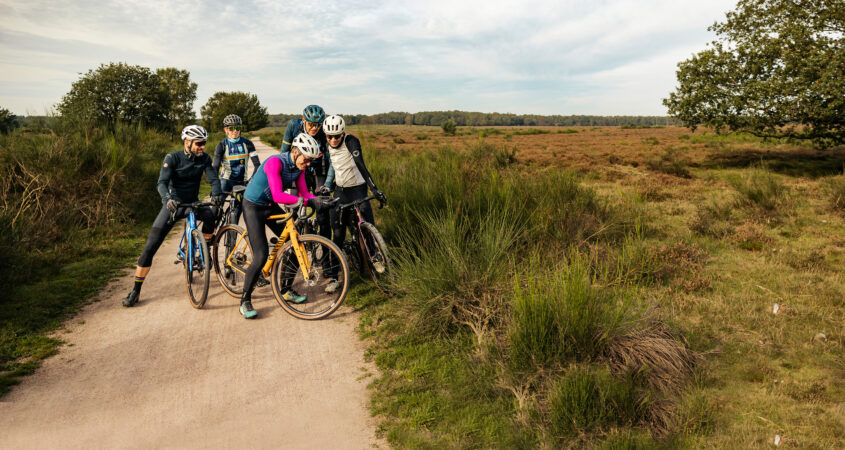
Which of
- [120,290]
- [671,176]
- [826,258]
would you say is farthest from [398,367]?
[671,176]

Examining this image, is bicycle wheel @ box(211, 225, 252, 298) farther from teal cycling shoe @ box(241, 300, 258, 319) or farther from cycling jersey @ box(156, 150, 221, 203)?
cycling jersey @ box(156, 150, 221, 203)

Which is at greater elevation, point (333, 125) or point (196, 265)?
point (333, 125)

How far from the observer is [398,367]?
4160mm

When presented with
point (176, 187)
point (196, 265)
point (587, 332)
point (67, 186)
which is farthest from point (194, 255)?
point (67, 186)

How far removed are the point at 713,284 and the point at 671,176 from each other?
11.4m

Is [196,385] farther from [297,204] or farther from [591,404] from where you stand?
[591,404]

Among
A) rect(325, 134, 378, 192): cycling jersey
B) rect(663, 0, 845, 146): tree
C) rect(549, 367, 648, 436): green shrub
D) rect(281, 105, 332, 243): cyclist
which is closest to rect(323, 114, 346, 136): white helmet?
rect(325, 134, 378, 192): cycling jersey

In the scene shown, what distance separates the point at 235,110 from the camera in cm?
8356

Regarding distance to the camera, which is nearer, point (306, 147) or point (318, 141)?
point (306, 147)

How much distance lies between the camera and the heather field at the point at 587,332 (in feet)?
10.3

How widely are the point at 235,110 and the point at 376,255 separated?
286 ft

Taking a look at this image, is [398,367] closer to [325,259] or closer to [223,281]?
[325,259]

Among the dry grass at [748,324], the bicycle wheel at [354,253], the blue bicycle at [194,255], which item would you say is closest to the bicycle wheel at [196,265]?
the blue bicycle at [194,255]

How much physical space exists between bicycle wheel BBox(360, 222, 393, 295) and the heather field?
0.24 m
